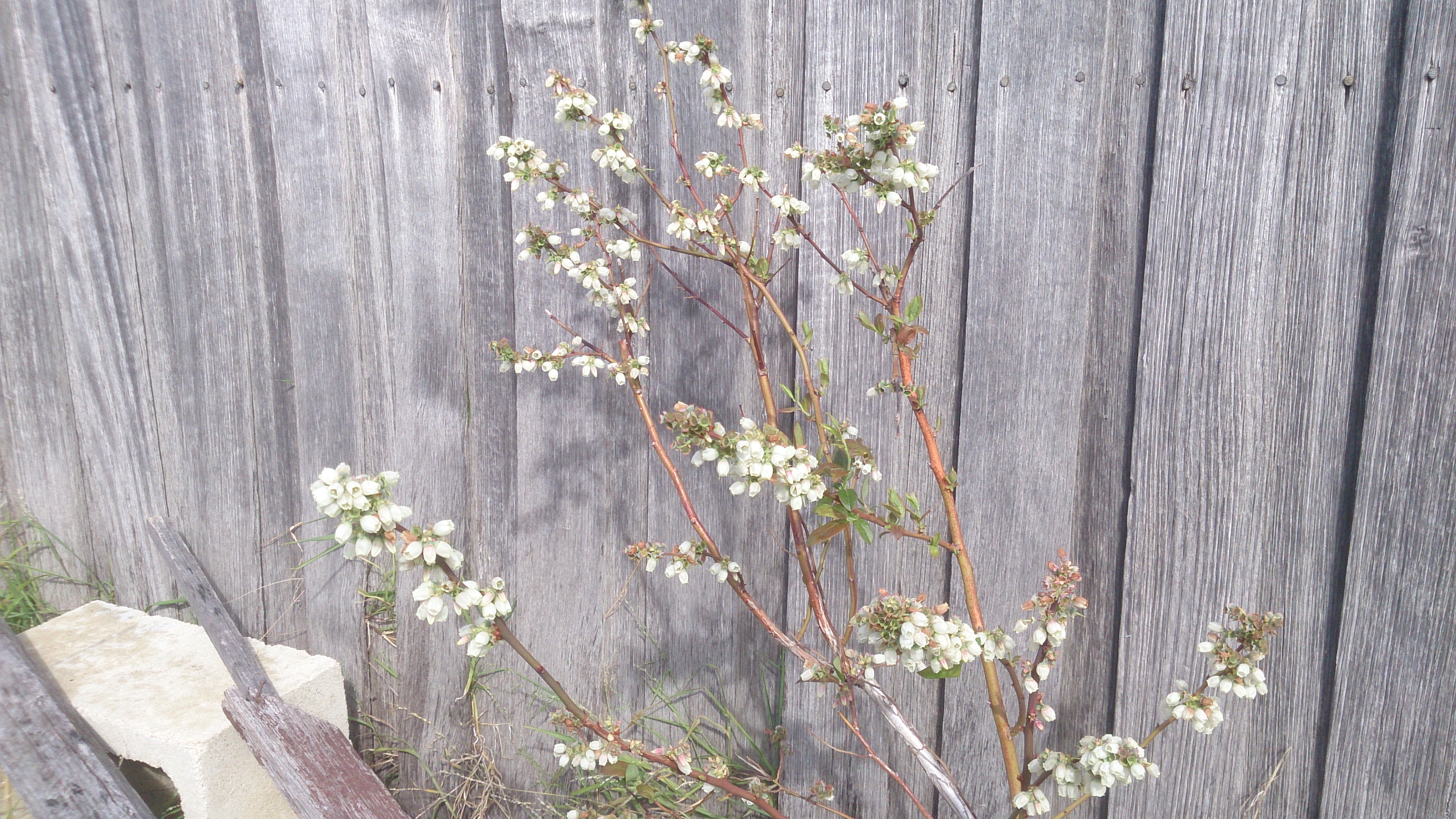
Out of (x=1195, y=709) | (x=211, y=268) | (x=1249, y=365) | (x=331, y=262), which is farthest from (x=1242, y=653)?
(x=211, y=268)

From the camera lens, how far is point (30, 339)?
226cm

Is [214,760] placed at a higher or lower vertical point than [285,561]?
lower

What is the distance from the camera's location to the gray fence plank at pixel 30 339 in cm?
212

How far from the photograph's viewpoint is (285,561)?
78.7 inches

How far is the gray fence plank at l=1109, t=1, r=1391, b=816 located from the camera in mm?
1143

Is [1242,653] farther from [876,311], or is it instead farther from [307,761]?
[307,761]

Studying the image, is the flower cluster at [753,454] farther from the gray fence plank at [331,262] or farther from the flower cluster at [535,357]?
the gray fence plank at [331,262]

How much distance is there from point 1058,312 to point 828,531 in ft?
1.80

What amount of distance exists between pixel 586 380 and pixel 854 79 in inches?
30.6

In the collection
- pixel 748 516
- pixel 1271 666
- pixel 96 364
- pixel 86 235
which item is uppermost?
pixel 86 235

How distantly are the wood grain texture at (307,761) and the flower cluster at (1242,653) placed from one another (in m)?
1.56

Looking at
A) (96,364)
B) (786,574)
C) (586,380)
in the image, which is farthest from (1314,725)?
(96,364)

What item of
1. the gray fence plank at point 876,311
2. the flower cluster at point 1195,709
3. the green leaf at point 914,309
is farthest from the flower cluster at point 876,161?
the flower cluster at point 1195,709

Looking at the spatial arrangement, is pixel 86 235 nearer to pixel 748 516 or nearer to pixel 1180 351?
pixel 748 516
